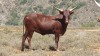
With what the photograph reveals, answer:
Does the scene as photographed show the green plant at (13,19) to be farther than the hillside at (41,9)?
Yes

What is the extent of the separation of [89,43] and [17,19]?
67267mm

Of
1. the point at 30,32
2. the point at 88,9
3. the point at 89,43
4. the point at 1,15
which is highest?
the point at 30,32

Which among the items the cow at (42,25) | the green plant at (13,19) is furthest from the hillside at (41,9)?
the cow at (42,25)

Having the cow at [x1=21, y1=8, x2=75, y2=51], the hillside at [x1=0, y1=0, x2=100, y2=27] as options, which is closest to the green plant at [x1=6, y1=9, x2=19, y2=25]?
the hillside at [x1=0, y1=0, x2=100, y2=27]

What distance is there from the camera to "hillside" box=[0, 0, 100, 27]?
82500mm

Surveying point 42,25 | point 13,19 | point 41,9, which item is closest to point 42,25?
point 42,25

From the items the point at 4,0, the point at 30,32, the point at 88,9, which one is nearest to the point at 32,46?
the point at 30,32

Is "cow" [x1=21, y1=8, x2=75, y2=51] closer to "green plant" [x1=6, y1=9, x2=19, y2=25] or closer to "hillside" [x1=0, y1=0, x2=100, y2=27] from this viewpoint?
"hillside" [x1=0, y1=0, x2=100, y2=27]

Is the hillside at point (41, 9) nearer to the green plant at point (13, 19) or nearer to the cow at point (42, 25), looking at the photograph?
the green plant at point (13, 19)

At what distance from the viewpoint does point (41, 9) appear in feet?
303

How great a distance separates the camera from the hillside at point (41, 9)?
8250 centimetres

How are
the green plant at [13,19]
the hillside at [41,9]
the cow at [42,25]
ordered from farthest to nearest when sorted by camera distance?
the green plant at [13,19] < the hillside at [41,9] < the cow at [42,25]

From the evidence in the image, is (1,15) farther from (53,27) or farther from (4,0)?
(53,27)

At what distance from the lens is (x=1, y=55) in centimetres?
1616
